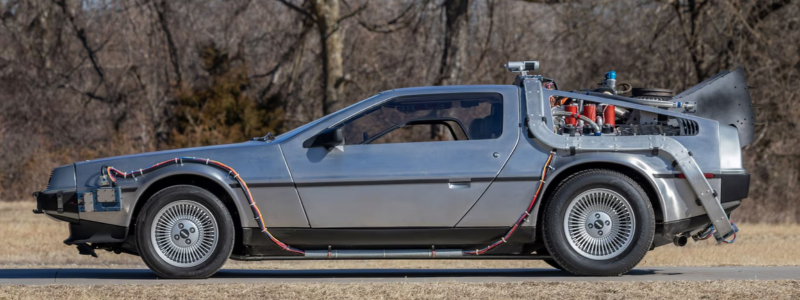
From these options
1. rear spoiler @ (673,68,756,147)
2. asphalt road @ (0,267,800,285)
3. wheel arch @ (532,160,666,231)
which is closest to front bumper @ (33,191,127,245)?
asphalt road @ (0,267,800,285)

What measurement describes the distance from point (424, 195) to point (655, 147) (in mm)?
1751

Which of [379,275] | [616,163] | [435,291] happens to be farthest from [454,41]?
[435,291]

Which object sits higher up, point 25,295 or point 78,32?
point 78,32

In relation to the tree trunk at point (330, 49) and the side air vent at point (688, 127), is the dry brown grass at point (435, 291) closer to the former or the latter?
the side air vent at point (688, 127)

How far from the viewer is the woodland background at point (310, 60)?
21438mm

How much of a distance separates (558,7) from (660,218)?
17.3 meters

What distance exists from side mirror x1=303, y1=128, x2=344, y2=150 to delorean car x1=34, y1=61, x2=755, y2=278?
0.01 metres

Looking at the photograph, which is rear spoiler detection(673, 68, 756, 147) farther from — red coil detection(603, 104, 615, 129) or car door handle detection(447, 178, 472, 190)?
car door handle detection(447, 178, 472, 190)

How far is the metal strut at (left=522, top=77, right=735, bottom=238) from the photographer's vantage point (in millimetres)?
7188

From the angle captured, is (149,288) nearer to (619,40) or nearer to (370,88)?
(619,40)

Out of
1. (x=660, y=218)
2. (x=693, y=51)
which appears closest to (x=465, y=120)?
(x=660, y=218)

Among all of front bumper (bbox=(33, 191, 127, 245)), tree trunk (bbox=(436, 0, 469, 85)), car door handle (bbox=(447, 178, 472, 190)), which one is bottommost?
front bumper (bbox=(33, 191, 127, 245))

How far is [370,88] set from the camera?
26547 mm

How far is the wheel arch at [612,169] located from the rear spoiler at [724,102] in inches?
39.4
